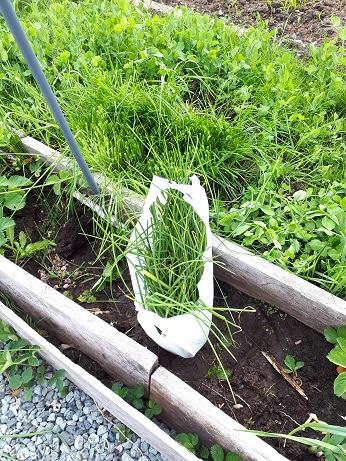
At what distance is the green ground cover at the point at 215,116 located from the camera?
5.28ft

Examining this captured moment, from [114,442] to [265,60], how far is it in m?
1.86

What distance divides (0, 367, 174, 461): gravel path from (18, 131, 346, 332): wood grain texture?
0.57 m

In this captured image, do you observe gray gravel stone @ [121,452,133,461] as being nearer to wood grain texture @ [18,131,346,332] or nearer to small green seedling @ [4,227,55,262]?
wood grain texture @ [18,131,346,332]

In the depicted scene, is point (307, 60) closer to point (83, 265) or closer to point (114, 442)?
point (83, 265)

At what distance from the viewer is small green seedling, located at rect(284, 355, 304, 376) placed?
4.63 feet

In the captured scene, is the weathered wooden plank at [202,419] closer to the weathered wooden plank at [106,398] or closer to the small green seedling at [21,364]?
the weathered wooden plank at [106,398]

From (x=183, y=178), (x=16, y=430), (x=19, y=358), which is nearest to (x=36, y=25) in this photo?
(x=183, y=178)

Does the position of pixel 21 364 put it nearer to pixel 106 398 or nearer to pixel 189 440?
pixel 106 398

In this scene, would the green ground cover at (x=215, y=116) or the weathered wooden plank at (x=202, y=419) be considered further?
the green ground cover at (x=215, y=116)

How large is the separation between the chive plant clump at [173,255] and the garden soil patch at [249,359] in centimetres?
14

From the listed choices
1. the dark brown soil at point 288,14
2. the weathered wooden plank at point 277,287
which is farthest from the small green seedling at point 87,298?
the dark brown soil at point 288,14

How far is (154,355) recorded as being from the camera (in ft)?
4.31

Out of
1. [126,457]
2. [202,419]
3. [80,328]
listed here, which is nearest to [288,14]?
[80,328]

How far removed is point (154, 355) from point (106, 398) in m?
0.20
